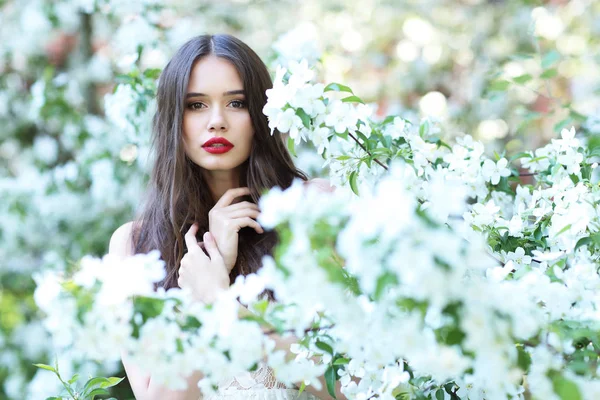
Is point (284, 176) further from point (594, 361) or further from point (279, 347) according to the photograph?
point (594, 361)

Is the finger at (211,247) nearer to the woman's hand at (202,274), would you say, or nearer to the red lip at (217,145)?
the woman's hand at (202,274)

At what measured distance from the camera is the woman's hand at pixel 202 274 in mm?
1678

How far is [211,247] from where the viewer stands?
1.83 meters

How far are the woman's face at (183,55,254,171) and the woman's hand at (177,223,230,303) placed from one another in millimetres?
246

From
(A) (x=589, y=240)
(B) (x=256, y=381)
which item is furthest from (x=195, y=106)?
(A) (x=589, y=240)

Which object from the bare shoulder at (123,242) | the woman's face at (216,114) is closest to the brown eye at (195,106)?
the woman's face at (216,114)

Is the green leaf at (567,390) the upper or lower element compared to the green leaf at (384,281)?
lower

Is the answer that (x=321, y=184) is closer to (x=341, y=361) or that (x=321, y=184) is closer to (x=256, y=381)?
(x=256, y=381)

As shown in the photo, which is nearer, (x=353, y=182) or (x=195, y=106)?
(x=353, y=182)

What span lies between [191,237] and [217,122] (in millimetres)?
288

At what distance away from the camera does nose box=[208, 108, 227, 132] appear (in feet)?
6.10

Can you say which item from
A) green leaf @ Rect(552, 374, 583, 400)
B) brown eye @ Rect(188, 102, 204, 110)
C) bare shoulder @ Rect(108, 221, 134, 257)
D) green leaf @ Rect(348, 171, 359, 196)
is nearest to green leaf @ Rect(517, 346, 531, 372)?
green leaf @ Rect(552, 374, 583, 400)

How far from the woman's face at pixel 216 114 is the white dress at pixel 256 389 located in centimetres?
52

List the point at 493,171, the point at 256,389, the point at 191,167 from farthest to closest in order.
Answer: the point at 191,167, the point at 256,389, the point at 493,171
